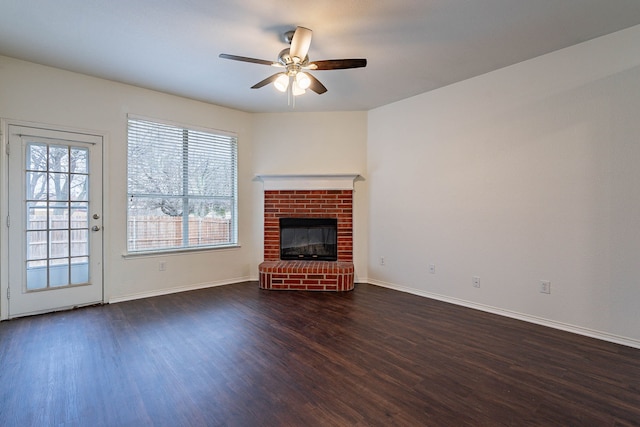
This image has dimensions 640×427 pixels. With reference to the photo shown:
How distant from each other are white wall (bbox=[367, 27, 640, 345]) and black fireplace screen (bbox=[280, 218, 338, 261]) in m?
1.10

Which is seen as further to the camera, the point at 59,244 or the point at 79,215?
the point at 79,215

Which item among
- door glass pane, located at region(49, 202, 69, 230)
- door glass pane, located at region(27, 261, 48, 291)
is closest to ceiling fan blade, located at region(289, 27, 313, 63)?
door glass pane, located at region(49, 202, 69, 230)

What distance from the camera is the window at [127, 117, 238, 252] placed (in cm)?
382

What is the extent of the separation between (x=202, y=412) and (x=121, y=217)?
2.92 m

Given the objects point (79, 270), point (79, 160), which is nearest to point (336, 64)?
point (79, 160)

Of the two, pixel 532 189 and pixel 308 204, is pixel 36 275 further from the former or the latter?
pixel 532 189

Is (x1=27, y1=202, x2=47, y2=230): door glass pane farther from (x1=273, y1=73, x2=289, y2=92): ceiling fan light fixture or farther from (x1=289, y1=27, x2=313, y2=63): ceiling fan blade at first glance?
(x1=289, y1=27, x2=313, y2=63): ceiling fan blade

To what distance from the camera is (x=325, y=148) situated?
4.69 m

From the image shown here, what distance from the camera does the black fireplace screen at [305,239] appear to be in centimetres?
470

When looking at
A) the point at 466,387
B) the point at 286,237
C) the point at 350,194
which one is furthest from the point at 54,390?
the point at 350,194

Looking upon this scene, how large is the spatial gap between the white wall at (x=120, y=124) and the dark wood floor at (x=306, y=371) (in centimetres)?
69

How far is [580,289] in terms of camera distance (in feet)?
9.05

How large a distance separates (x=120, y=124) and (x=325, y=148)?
2.75m

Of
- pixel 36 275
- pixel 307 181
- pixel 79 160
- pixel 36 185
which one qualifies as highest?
pixel 79 160
